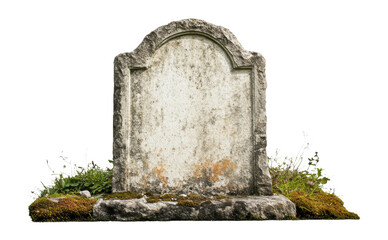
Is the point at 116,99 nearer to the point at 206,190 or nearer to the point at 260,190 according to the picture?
the point at 206,190

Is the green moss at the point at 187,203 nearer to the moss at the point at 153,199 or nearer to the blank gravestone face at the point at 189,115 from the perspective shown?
the moss at the point at 153,199

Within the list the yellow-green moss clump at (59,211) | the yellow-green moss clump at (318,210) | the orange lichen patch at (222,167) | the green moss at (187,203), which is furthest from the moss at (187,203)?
the yellow-green moss clump at (318,210)

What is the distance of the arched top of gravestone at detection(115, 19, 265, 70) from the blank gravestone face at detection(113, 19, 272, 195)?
1cm

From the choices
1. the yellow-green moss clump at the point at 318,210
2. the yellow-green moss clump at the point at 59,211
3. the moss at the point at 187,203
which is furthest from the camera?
the yellow-green moss clump at the point at 318,210

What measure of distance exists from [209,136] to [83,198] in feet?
6.57

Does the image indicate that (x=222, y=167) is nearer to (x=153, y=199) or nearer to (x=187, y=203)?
(x=187, y=203)

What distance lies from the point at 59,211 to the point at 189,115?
2255 mm

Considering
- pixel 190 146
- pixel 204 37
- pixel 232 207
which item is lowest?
pixel 232 207

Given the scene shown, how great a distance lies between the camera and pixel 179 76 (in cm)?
643

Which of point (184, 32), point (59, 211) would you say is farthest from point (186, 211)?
point (184, 32)

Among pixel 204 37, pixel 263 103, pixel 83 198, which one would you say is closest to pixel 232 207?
pixel 263 103

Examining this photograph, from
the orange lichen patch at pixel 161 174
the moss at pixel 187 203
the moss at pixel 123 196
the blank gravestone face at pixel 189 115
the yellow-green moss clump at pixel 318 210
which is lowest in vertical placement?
the yellow-green moss clump at pixel 318 210

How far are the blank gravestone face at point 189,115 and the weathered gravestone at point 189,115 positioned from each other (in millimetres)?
15

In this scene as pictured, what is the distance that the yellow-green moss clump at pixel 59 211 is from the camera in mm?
5516
